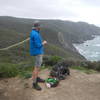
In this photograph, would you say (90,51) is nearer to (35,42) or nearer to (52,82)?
(52,82)

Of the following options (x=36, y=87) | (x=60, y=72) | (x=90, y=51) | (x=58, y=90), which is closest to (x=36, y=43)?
(x=36, y=87)

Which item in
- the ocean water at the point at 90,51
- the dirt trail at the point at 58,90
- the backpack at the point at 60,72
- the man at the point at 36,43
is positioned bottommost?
the ocean water at the point at 90,51

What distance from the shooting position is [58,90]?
5.99 m

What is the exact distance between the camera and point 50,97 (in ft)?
18.2

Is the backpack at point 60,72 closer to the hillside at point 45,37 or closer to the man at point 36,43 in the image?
the man at point 36,43

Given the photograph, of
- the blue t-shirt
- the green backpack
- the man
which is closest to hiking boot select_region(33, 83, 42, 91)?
the man

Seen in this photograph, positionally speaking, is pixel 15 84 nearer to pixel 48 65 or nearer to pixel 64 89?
pixel 64 89

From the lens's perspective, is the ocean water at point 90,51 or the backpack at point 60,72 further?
the ocean water at point 90,51

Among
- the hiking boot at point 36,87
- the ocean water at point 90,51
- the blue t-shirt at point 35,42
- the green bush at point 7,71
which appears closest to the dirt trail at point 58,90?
the hiking boot at point 36,87

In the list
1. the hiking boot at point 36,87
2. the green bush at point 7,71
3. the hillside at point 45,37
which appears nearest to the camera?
the hiking boot at point 36,87

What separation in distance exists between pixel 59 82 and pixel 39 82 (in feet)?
2.15

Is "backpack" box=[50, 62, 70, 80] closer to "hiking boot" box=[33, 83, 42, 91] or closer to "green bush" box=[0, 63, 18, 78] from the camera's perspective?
"hiking boot" box=[33, 83, 42, 91]

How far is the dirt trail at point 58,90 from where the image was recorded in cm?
559

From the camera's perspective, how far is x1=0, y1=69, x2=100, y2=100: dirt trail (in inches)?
220
